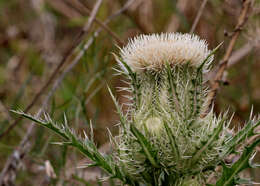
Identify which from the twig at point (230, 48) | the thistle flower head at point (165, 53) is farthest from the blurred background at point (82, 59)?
the thistle flower head at point (165, 53)

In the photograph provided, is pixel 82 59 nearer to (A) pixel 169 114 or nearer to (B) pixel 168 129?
(A) pixel 169 114

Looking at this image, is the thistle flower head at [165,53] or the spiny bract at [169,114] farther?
the thistle flower head at [165,53]

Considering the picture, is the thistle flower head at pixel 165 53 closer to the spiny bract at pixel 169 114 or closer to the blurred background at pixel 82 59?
the spiny bract at pixel 169 114

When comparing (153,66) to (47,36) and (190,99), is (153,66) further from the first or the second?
(47,36)

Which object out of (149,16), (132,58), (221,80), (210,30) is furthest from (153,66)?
(149,16)

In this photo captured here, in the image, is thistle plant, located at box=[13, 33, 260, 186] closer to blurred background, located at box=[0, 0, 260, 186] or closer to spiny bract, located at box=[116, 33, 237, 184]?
spiny bract, located at box=[116, 33, 237, 184]

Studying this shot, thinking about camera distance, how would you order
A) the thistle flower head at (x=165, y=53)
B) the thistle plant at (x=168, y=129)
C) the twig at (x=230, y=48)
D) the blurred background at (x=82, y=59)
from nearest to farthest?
1. the thistle plant at (x=168, y=129)
2. the thistle flower head at (x=165, y=53)
3. the twig at (x=230, y=48)
4. the blurred background at (x=82, y=59)

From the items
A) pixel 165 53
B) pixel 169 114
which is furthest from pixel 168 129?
pixel 165 53
